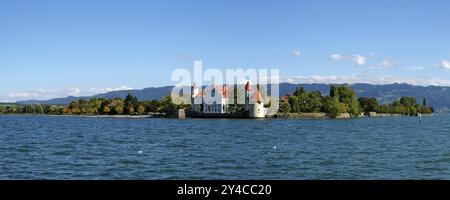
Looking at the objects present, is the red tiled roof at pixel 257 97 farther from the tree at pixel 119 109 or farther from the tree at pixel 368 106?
the tree at pixel 368 106

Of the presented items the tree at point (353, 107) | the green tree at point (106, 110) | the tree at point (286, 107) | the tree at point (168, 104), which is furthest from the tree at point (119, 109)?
the tree at point (353, 107)

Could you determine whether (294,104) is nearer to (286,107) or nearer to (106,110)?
(286,107)

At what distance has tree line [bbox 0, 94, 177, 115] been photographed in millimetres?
140875

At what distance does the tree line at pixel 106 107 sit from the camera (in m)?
141

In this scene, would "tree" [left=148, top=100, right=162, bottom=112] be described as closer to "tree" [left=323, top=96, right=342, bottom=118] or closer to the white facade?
the white facade

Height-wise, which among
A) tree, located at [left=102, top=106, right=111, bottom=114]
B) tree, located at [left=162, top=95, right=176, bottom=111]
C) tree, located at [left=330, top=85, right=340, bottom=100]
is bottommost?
tree, located at [left=102, top=106, right=111, bottom=114]

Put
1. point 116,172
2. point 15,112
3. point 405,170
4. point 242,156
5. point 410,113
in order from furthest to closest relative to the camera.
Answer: point 15,112 < point 410,113 < point 242,156 < point 405,170 < point 116,172

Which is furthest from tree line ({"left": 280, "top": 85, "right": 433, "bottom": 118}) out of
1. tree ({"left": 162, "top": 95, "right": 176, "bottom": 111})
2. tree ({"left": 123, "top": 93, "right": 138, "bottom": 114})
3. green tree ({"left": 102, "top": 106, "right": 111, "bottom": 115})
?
green tree ({"left": 102, "top": 106, "right": 111, "bottom": 115})

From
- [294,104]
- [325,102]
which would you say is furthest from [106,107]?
[325,102]
